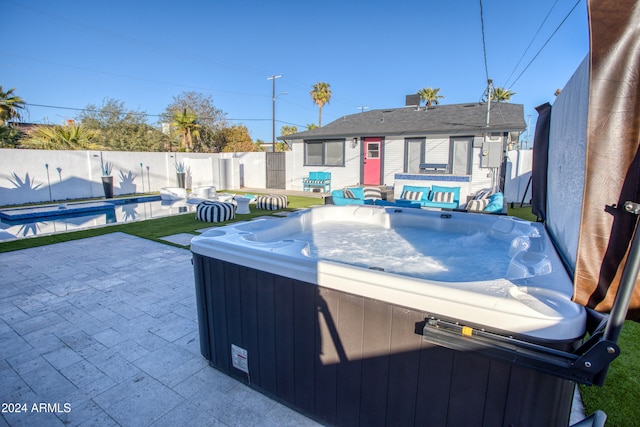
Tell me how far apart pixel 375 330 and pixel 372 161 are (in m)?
11.1

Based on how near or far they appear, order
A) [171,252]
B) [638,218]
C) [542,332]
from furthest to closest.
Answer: [171,252], [542,332], [638,218]

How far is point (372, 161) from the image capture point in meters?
12.2

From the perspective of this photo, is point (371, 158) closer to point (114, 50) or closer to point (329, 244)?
point (329, 244)

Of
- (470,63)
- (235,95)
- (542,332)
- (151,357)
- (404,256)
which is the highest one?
(235,95)

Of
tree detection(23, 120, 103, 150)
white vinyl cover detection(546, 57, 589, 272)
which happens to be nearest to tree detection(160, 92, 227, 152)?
tree detection(23, 120, 103, 150)

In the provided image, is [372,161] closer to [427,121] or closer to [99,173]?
[427,121]

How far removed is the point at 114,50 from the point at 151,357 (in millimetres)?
20069

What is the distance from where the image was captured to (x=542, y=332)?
1211 mm

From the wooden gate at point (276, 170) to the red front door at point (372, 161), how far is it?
13.2ft

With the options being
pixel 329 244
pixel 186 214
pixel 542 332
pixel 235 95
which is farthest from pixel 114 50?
pixel 542 332

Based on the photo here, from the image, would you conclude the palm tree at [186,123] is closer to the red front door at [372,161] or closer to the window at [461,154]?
the red front door at [372,161]

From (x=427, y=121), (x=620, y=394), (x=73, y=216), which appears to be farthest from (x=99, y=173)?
(x=620, y=394)

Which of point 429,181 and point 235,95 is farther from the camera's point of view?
point 235,95

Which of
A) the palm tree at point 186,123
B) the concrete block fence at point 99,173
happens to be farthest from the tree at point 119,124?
the concrete block fence at point 99,173
